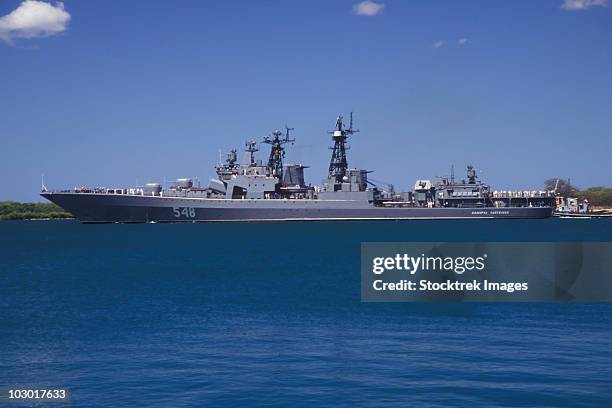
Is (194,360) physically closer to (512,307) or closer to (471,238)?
(512,307)

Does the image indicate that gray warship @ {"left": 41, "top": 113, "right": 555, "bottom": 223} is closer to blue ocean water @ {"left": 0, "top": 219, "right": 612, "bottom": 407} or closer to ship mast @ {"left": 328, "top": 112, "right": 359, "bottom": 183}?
ship mast @ {"left": 328, "top": 112, "right": 359, "bottom": 183}

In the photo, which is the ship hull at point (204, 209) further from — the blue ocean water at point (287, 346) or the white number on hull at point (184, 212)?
the blue ocean water at point (287, 346)

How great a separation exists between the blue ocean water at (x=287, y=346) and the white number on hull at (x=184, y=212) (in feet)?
234

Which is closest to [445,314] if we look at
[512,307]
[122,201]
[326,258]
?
[512,307]

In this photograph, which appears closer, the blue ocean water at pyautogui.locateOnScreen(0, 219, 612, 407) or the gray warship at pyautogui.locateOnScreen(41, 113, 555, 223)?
the blue ocean water at pyautogui.locateOnScreen(0, 219, 612, 407)

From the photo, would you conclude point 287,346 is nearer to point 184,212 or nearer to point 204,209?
point 204,209

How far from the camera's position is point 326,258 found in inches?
2243

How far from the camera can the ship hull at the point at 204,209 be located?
110812 millimetres

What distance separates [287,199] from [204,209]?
14.6 metres

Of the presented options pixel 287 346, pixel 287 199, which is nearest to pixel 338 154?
pixel 287 199

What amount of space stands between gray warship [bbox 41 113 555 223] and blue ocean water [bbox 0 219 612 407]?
70.2 meters

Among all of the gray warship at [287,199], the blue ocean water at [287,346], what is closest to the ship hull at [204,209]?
the gray warship at [287,199]

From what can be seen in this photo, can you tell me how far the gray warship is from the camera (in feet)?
371

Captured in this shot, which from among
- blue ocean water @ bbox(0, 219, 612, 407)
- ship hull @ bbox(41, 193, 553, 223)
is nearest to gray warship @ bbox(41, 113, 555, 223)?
ship hull @ bbox(41, 193, 553, 223)
